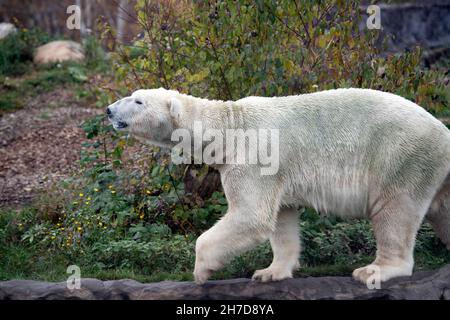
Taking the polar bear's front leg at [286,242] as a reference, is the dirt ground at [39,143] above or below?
above

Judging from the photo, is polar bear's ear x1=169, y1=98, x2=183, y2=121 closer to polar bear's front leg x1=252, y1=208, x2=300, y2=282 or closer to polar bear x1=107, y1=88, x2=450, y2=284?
polar bear x1=107, y1=88, x2=450, y2=284

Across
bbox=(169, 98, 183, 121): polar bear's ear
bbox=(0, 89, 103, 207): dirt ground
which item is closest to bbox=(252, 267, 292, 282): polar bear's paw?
bbox=(169, 98, 183, 121): polar bear's ear

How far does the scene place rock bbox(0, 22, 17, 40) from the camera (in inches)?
499

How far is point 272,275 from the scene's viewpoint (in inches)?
169

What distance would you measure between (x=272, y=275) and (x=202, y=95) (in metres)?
1.99

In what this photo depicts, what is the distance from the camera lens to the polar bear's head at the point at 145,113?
13.9 ft

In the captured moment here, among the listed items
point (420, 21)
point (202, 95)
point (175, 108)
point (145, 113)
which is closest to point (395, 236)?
point (175, 108)

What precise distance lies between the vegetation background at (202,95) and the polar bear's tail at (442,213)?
0.49 metres

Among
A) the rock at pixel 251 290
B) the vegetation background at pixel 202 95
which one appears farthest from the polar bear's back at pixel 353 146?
the vegetation background at pixel 202 95

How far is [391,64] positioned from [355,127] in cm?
150

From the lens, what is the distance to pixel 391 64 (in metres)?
5.41

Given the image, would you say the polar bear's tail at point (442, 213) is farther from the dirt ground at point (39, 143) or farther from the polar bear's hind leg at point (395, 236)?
the dirt ground at point (39, 143)

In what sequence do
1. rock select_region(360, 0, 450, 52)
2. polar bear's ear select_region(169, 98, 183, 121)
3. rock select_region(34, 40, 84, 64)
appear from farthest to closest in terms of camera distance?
rock select_region(34, 40, 84, 64), rock select_region(360, 0, 450, 52), polar bear's ear select_region(169, 98, 183, 121)

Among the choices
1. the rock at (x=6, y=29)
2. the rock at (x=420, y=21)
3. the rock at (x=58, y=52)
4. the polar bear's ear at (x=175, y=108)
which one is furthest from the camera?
the rock at (x=6, y=29)
